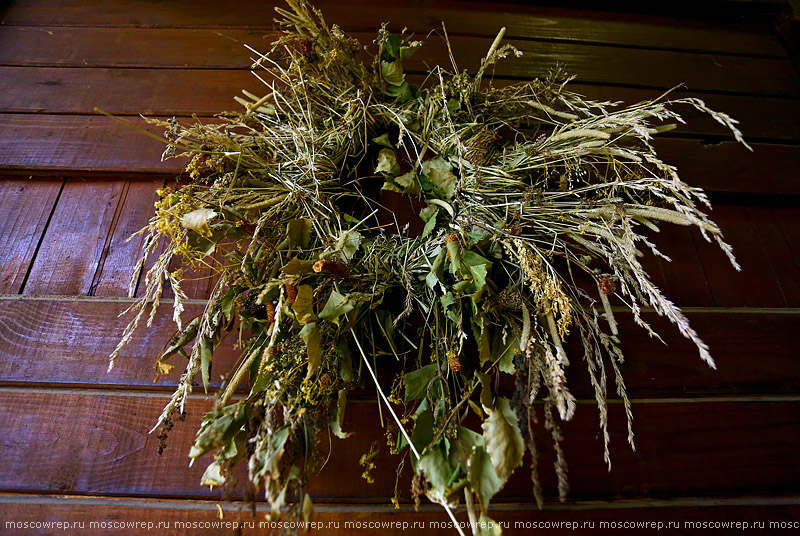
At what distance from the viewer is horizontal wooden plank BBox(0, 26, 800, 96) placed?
4.48ft

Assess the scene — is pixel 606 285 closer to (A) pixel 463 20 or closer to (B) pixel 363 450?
(B) pixel 363 450

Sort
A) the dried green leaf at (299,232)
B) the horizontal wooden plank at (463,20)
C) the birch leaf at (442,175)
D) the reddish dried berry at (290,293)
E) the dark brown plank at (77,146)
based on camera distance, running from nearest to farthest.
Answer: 1. the reddish dried berry at (290,293)
2. the dried green leaf at (299,232)
3. the birch leaf at (442,175)
4. the dark brown plank at (77,146)
5. the horizontal wooden plank at (463,20)

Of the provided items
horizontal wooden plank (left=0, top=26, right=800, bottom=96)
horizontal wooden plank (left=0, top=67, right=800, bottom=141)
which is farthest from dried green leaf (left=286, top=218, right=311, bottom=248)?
horizontal wooden plank (left=0, top=26, right=800, bottom=96)

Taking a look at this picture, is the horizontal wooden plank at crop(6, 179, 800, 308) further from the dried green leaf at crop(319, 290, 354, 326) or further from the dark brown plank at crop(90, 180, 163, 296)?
the dried green leaf at crop(319, 290, 354, 326)

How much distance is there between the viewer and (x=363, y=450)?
895mm

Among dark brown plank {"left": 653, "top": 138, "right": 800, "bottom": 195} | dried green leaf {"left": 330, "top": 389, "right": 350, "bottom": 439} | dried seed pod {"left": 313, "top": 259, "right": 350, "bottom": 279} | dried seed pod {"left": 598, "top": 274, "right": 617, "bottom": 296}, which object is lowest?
dried green leaf {"left": 330, "top": 389, "right": 350, "bottom": 439}

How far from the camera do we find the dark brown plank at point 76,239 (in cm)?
105

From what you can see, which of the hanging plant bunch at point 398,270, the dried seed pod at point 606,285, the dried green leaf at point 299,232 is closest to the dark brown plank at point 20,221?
the hanging plant bunch at point 398,270

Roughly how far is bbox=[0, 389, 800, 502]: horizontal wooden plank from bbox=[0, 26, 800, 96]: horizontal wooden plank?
3.25 ft

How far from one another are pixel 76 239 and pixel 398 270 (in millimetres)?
816

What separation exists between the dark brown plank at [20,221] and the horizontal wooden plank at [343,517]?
0.50 m

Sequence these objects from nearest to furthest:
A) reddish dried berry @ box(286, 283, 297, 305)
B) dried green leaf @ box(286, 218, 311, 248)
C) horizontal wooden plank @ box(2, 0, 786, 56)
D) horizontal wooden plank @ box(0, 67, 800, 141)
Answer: reddish dried berry @ box(286, 283, 297, 305) < dried green leaf @ box(286, 218, 311, 248) < horizontal wooden plank @ box(0, 67, 800, 141) < horizontal wooden plank @ box(2, 0, 786, 56)

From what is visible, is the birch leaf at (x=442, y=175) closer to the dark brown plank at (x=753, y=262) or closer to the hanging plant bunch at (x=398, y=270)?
the hanging plant bunch at (x=398, y=270)

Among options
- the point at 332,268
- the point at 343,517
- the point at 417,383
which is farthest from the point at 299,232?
the point at 343,517
